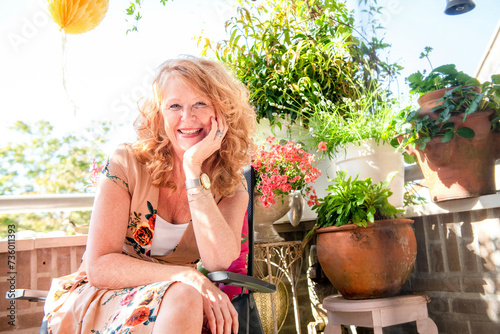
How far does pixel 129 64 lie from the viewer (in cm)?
970

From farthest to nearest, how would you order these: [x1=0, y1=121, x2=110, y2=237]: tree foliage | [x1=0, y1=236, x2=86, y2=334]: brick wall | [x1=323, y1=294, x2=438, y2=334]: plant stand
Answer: [x1=0, y1=121, x2=110, y2=237]: tree foliage, [x1=0, y1=236, x2=86, y2=334]: brick wall, [x1=323, y1=294, x2=438, y2=334]: plant stand

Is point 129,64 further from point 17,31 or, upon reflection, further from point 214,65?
point 214,65

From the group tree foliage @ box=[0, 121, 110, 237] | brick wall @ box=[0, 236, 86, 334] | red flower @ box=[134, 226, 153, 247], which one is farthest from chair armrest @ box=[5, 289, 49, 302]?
tree foliage @ box=[0, 121, 110, 237]

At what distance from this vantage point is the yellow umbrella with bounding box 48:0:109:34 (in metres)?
1.56

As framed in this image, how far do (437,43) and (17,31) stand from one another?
2.75 meters

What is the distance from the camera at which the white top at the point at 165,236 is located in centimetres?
132

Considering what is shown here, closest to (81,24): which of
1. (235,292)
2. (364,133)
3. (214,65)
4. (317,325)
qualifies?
(214,65)

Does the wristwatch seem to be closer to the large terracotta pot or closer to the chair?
the chair

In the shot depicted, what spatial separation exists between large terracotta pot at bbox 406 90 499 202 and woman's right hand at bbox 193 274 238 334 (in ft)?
3.74

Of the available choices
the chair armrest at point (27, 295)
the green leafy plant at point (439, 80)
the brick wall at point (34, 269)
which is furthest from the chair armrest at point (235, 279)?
the brick wall at point (34, 269)

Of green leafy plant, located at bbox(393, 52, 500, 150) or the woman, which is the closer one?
the woman

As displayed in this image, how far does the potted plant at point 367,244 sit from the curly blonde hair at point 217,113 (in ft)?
1.85

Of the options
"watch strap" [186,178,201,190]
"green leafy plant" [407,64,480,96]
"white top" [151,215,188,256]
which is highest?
"green leafy plant" [407,64,480,96]

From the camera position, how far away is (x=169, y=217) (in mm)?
1352
